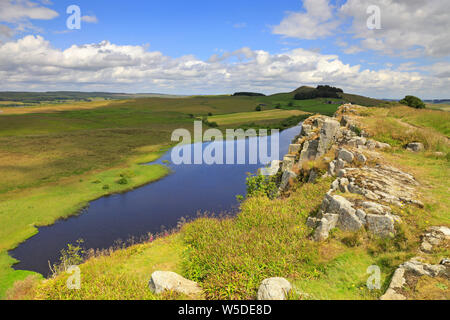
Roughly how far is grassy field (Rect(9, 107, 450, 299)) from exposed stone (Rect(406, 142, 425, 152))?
1.27 metres

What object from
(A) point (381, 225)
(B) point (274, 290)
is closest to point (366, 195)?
(A) point (381, 225)

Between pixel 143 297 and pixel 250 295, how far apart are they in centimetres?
507

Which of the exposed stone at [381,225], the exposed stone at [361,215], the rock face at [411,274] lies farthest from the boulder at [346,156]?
the rock face at [411,274]

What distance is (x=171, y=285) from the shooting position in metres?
12.0

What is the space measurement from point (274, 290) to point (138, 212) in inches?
1341

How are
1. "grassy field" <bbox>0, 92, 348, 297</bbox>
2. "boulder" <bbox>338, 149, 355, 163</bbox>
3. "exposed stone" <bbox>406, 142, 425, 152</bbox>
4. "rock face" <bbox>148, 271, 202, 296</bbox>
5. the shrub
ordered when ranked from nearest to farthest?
"rock face" <bbox>148, 271, 202, 296</bbox> → "boulder" <bbox>338, 149, 355, 163</bbox> → "exposed stone" <bbox>406, 142, 425, 152</bbox> → the shrub → "grassy field" <bbox>0, 92, 348, 297</bbox>

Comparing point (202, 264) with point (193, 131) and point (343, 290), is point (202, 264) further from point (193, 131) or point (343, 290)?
point (193, 131)

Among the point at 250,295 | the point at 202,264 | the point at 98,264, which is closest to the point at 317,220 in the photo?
the point at 250,295

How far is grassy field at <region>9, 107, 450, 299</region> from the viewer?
434 inches

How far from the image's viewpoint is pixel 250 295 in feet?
35.4

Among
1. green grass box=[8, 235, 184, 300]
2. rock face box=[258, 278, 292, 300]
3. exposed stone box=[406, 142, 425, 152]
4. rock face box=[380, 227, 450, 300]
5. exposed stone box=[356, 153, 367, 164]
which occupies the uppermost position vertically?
exposed stone box=[406, 142, 425, 152]

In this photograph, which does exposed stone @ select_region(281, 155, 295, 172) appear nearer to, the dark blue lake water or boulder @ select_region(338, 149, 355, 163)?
the dark blue lake water

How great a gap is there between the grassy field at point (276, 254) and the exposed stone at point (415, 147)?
1265mm

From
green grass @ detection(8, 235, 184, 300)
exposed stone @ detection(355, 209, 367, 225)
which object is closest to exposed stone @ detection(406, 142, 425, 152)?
exposed stone @ detection(355, 209, 367, 225)
